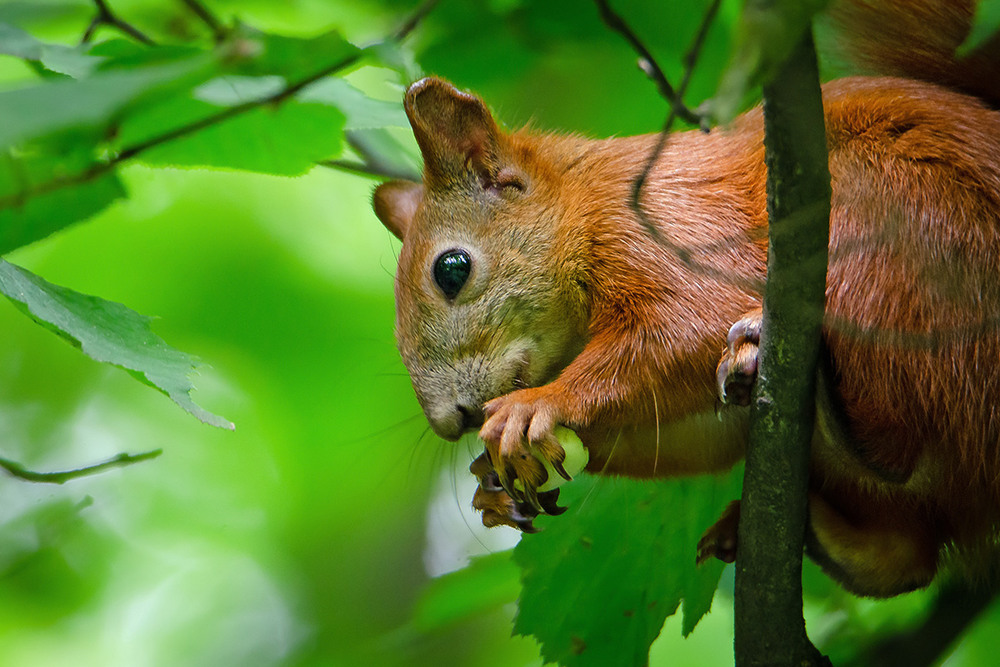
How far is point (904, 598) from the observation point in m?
1.90

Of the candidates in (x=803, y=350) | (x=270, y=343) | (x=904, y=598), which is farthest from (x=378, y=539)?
(x=803, y=350)

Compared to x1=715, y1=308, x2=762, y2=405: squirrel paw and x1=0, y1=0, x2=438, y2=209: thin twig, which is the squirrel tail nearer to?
x1=715, y1=308, x2=762, y2=405: squirrel paw

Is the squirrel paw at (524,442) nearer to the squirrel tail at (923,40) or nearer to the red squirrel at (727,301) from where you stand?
the red squirrel at (727,301)

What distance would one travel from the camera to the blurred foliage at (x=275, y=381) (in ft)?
3.69

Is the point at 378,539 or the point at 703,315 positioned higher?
the point at 703,315

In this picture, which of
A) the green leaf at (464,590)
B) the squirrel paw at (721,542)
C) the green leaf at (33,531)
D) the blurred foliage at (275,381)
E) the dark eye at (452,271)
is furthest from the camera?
the green leaf at (33,531)

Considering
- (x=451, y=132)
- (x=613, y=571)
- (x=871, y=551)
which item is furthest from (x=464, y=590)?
(x=451, y=132)

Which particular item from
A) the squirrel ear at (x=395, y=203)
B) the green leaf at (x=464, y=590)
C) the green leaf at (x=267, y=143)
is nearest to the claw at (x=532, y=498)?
the green leaf at (x=464, y=590)

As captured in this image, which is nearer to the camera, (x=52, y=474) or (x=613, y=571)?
(x=52, y=474)

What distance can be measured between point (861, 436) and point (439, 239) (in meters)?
0.75

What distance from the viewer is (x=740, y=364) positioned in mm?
1201

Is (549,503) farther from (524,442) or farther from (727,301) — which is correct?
(727,301)

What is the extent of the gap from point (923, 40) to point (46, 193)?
133cm

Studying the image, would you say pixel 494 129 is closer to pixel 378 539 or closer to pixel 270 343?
pixel 270 343
